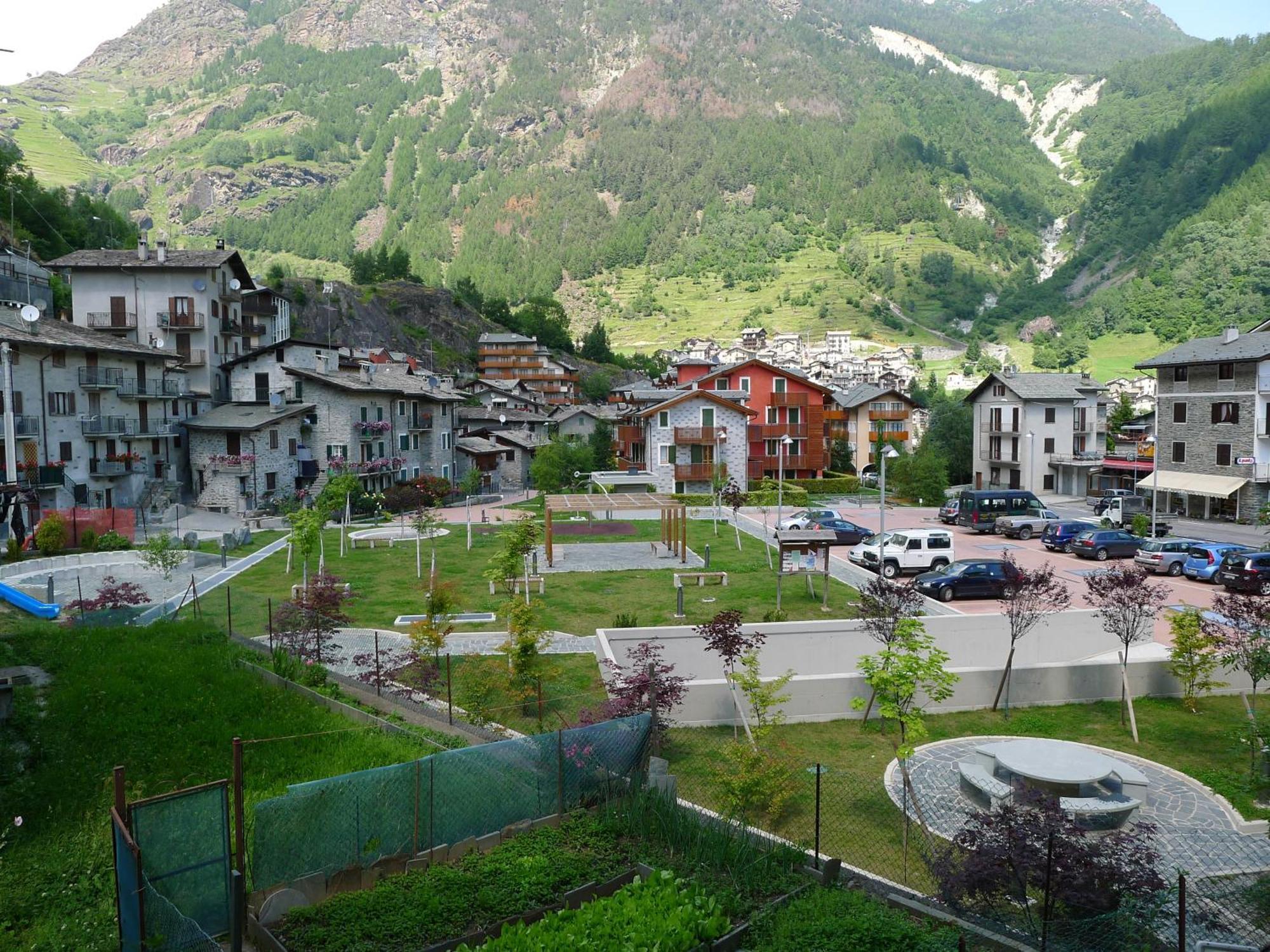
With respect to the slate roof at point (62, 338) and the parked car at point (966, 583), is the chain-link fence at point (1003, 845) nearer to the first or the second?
the parked car at point (966, 583)

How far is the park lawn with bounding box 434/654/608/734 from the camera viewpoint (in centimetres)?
1447

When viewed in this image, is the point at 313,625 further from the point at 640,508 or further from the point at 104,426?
the point at 104,426

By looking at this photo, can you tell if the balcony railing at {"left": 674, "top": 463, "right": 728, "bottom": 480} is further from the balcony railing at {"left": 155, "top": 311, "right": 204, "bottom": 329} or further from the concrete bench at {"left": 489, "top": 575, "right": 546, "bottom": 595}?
the balcony railing at {"left": 155, "top": 311, "right": 204, "bottom": 329}

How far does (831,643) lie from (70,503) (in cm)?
4017

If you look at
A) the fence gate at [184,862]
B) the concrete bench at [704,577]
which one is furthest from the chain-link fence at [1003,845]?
the concrete bench at [704,577]

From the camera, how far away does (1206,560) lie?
30.9 m

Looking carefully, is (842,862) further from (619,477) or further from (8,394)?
(619,477)

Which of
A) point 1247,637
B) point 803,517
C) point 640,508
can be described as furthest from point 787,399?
point 1247,637

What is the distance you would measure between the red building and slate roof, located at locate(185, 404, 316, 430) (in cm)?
2841

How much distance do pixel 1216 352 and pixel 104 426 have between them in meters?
59.5

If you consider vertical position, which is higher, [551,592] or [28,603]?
[28,603]

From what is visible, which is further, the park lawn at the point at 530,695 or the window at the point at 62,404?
the window at the point at 62,404

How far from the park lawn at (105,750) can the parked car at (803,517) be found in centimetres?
2768

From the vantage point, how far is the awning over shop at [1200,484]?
45.0m
